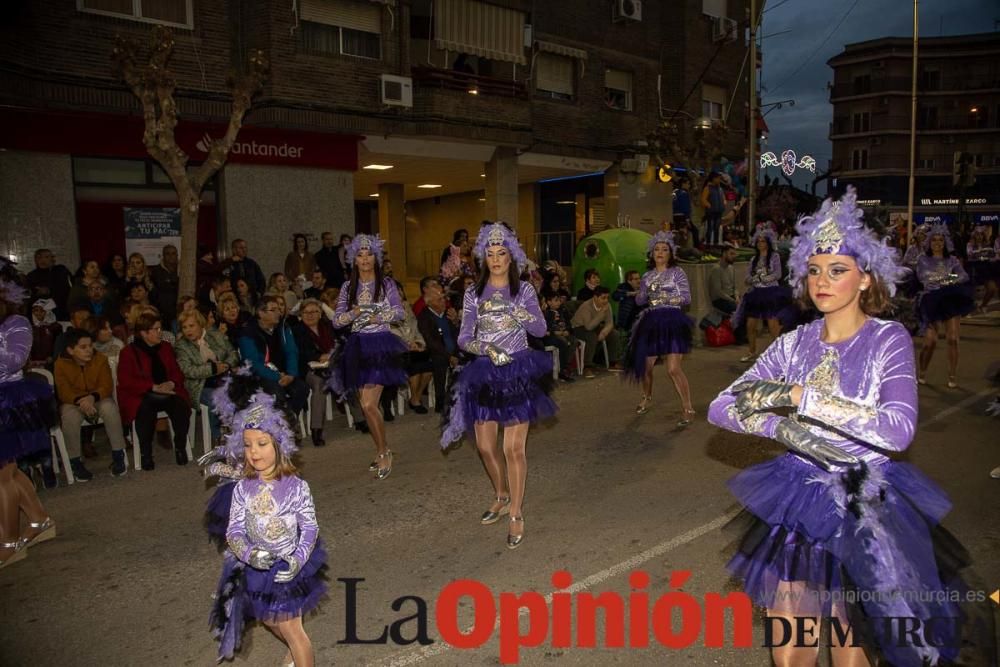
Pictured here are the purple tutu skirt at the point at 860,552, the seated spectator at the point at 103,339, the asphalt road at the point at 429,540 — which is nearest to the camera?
the purple tutu skirt at the point at 860,552

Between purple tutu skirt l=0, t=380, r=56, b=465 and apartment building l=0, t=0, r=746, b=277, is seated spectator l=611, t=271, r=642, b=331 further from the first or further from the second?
purple tutu skirt l=0, t=380, r=56, b=465

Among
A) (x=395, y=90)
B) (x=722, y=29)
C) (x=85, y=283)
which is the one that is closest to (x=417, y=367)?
(x=85, y=283)

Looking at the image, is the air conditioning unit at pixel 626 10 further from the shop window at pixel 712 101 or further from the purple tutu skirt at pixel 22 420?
the purple tutu skirt at pixel 22 420

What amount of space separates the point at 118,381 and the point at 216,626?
4.92 m

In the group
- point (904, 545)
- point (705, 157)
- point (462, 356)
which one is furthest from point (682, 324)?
point (705, 157)

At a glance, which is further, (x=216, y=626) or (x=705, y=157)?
(x=705, y=157)

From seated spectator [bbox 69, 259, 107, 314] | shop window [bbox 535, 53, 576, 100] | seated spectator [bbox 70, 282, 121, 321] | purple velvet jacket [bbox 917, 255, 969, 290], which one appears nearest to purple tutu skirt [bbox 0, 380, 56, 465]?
seated spectator [bbox 70, 282, 121, 321]

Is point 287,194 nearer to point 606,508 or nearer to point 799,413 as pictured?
point 606,508

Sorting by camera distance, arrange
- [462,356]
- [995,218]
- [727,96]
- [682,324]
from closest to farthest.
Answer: [682,324] → [462,356] → [727,96] → [995,218]

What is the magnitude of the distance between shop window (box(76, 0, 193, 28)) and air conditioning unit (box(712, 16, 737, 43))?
18.3 metres

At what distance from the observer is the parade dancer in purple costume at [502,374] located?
532 cm

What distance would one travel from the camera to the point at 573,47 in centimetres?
2133

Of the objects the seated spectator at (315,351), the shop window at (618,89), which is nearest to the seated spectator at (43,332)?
the seated spectator at (315,351)

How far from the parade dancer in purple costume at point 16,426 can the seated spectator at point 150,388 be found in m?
1.93
